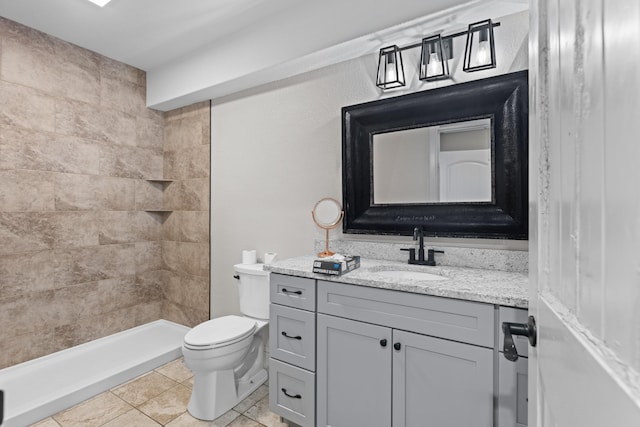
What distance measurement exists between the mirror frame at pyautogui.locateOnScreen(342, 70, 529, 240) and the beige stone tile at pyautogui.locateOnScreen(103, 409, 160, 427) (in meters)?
1.64

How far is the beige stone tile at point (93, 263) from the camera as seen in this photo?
2.54 metres

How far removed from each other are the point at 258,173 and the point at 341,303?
143 cm

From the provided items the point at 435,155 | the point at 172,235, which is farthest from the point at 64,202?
the point at 435,155

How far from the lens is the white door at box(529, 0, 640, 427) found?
292 millimetres

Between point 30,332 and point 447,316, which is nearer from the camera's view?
point 447,316

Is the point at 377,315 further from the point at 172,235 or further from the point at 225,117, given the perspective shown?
the point at 172,235

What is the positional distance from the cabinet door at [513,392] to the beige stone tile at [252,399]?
149 cm

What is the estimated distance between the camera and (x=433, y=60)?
1.77m

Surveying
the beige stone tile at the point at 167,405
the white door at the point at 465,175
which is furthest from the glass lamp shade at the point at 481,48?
the beige stone tile at the point at 167,405

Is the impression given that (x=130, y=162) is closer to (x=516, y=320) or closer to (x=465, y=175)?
(x=465, y=175)

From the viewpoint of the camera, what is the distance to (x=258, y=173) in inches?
102

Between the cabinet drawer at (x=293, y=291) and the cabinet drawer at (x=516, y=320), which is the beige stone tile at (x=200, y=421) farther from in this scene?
the cabinet drawer at (x=516, y=320)

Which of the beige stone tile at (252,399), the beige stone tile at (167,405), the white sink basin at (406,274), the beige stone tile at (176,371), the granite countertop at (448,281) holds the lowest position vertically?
the beige stone tile at (252,399)

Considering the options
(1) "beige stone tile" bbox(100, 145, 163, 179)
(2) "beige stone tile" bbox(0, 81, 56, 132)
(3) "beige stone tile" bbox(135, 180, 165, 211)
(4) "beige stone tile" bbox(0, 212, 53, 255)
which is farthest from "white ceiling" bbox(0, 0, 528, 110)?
(4) "beige stone tile" bbox(0, 212, 53, 255)
